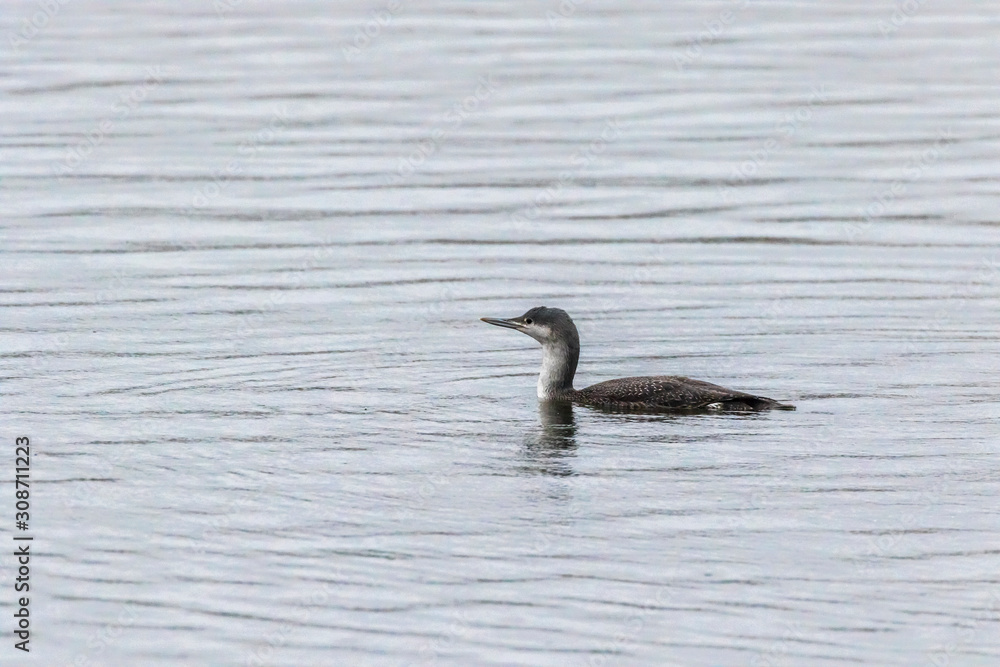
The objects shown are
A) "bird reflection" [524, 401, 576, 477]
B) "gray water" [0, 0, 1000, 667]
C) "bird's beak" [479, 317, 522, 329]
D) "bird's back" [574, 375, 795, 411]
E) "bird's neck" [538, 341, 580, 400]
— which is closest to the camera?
"gray water" [0, 0, 1000, 667]

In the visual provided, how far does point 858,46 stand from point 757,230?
8.77 metres

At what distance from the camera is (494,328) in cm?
1736

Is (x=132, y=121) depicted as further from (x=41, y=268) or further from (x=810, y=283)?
(x=810, y=283)

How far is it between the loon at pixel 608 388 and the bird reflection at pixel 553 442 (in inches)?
9.3

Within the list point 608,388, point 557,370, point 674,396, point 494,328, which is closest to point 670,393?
point 674,396

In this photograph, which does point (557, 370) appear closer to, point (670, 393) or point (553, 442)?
point (670, 393)

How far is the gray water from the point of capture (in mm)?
10555

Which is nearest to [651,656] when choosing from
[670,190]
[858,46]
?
[670,190]

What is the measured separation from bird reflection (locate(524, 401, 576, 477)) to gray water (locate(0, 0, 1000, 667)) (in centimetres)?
5

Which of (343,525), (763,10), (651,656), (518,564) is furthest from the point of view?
(763,10)

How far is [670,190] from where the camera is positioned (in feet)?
69.7

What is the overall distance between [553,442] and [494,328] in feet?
A: 12.1

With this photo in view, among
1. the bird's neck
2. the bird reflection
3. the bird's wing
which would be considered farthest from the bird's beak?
the bird's wing

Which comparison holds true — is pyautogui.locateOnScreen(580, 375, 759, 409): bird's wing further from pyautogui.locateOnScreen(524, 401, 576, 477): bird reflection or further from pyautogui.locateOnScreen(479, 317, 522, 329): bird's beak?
pyautogui.locateOnScreen(479, 317, 522, 329): bird's beak
